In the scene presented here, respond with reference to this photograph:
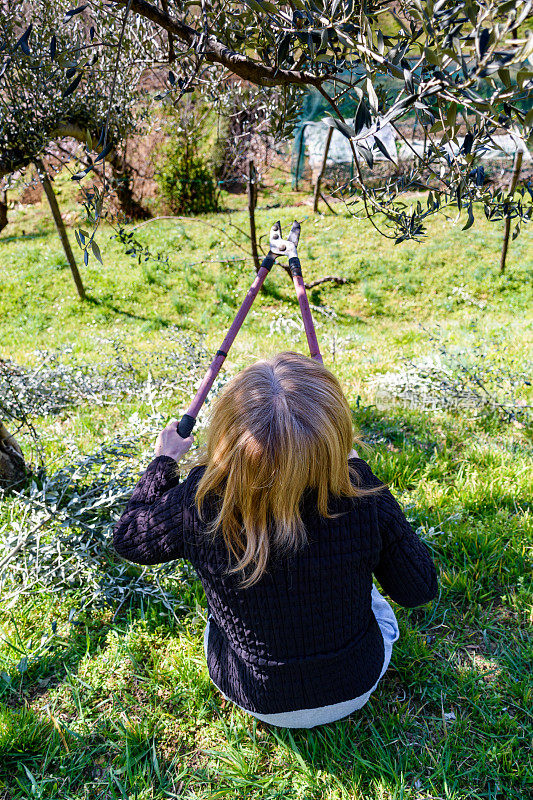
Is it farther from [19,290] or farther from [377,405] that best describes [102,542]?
[19,290]

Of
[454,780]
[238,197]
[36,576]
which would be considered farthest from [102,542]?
[238,197]

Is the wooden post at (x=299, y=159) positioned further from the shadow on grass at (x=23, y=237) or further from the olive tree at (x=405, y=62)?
the olive tree at (x=405, y=62)

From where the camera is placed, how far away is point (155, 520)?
1.69 meters

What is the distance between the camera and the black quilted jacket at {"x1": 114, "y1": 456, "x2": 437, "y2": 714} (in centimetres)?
149

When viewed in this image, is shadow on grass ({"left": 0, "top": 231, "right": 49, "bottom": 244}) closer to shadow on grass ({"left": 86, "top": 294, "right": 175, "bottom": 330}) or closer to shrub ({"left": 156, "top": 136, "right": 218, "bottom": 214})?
shrub ({"left": 156, "top": 136, "right": 218, "bottom": 214})

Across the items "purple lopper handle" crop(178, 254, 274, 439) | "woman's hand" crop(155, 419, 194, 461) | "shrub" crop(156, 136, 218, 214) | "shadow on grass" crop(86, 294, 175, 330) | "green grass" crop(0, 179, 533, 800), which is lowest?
"green grass" crop(0, 179, 533, 800)

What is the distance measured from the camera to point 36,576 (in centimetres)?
246

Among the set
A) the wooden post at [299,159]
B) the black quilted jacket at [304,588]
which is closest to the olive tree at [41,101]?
the black quilted jacket at [304,588]

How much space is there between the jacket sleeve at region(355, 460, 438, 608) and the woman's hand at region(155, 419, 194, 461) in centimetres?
68

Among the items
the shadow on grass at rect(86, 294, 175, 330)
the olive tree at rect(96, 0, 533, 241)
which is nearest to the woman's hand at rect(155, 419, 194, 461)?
the olive tree at rect(96, 0, 533, 241)

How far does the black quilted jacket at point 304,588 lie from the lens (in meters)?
1.49

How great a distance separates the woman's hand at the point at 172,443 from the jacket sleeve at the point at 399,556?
0.68 metres

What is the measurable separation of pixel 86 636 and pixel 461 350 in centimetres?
381

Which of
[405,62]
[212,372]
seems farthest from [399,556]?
[405,62]
